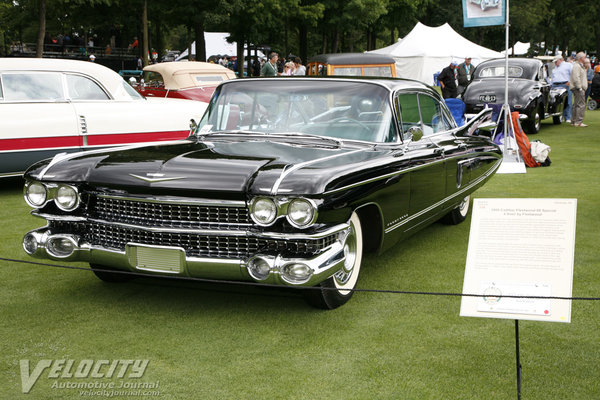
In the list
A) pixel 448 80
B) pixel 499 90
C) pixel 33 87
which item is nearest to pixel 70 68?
pixel 33 87

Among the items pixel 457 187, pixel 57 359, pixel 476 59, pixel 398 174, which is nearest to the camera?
pixel 57 359

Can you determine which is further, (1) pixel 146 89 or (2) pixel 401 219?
(1) pixel 146 89

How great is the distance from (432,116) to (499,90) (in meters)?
10.0

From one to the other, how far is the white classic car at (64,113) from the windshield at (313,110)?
3.59 metres

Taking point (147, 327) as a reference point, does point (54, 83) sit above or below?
above

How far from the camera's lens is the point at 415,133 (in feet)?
18.0

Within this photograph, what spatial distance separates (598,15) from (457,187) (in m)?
54.4

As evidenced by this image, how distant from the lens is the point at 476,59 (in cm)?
3659

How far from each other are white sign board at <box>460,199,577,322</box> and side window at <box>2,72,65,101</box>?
7.09 metres

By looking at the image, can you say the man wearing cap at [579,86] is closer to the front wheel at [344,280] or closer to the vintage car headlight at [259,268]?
the front wheel at [344,280]

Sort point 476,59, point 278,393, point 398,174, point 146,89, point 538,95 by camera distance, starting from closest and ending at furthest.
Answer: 1. point 278,393
2. point 398,174
3. point 146,89
4. point 538,95
5. point 476,59

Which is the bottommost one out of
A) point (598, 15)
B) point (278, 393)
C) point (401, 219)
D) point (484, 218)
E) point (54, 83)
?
point (278, 393)

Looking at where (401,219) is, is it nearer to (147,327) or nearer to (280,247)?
(280,247)

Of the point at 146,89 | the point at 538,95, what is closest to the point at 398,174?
the point at 146,89
